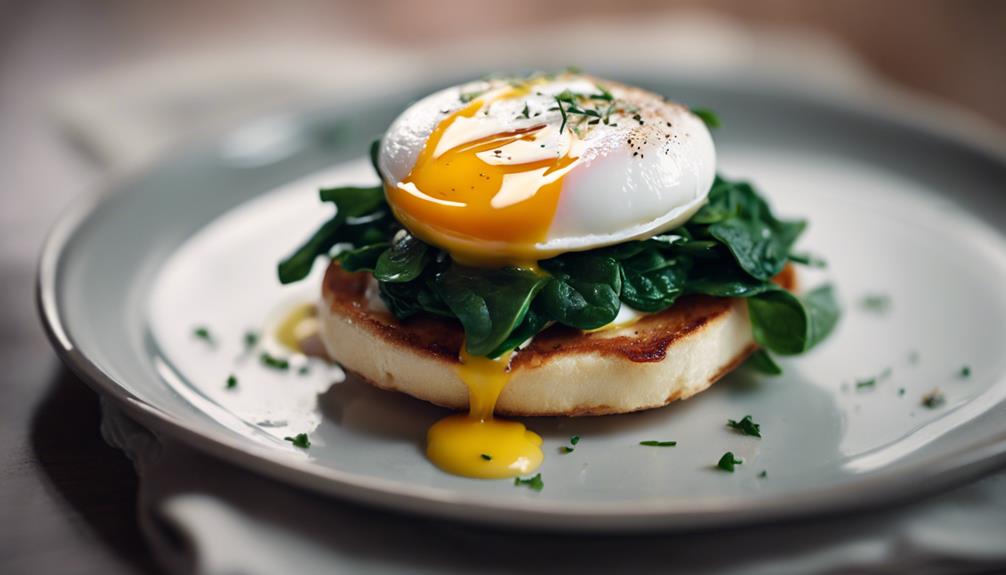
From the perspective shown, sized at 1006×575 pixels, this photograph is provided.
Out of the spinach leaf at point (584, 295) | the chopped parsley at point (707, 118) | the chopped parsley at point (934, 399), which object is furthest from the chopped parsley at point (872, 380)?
the chopped parsley at point (707, 118)

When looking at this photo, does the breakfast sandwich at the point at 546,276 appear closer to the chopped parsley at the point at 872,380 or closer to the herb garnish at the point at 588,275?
the herb garnish at the point at 588,275

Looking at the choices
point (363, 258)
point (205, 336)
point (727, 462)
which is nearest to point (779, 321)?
point (727, 462)

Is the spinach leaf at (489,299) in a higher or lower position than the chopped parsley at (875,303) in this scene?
higher

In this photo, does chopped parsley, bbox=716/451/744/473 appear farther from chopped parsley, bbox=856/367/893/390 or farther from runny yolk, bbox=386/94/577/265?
runny yolk, bbox=386/94/577/265

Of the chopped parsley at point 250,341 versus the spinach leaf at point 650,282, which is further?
the chopped parsley at point 250,341

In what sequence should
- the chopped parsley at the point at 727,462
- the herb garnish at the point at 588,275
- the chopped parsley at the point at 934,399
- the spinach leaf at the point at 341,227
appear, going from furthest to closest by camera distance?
the spinach leaf at the point at 341,227 < the chopped parsley at the point at 934,399 < the herb garnish at the point at 588,275 < the chopped parsley at the point at 727,462

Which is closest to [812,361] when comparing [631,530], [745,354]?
[745,354]

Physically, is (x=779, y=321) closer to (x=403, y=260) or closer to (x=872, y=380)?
(x=872, y=380)
